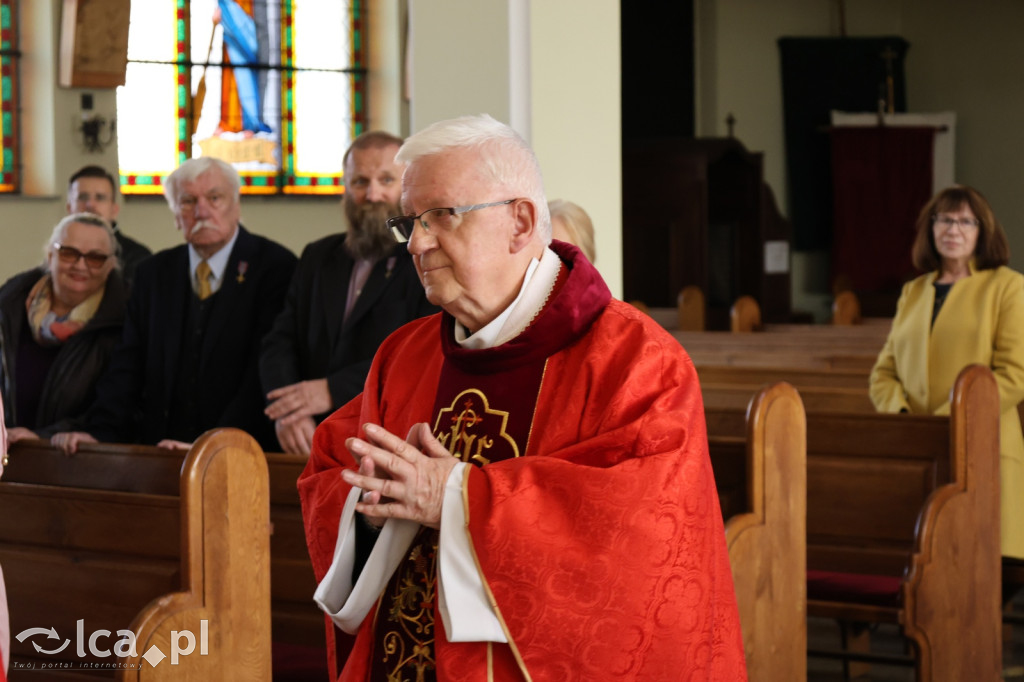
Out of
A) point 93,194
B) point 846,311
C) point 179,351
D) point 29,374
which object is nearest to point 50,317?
point 29,374

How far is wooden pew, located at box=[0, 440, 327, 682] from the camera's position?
3.04 m

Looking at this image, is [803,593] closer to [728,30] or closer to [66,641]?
[66,641]

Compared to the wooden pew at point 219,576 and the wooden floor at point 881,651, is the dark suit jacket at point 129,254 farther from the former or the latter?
the wooden floor at point 881,651

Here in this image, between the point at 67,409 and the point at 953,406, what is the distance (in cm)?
266

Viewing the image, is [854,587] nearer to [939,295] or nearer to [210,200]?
[939,295]

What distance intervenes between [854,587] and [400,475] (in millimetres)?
2529

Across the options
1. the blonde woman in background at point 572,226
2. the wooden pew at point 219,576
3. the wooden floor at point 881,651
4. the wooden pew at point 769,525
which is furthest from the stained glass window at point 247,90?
the wooden pew at point 219,576

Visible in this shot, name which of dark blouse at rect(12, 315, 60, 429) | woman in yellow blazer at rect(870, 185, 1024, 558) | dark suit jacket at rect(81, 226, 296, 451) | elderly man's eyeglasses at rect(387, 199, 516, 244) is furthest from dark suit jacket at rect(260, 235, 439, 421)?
woman in yellow blazer at rect(870, 185, 1024, 558)

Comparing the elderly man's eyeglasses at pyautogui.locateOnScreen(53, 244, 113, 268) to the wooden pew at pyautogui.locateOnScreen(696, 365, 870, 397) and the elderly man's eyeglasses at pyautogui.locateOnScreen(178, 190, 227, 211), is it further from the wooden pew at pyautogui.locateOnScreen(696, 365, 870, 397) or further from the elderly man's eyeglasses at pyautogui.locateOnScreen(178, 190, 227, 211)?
the wooden pew at pyautogui.locateOnScreen(696, 365, 870, 397)

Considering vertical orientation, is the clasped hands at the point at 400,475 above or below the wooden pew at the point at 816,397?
above

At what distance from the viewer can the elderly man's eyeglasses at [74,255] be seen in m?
4.22

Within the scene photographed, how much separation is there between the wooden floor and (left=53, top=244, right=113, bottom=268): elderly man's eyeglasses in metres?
3.02

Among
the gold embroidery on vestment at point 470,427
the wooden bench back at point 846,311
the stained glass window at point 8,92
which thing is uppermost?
the stained glass window at point 8,92

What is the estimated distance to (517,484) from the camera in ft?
6.57
